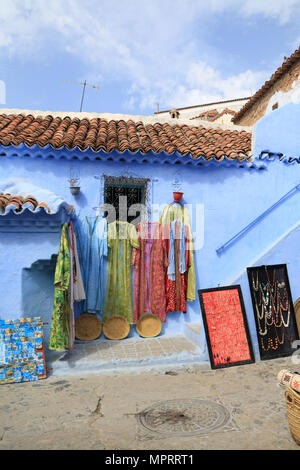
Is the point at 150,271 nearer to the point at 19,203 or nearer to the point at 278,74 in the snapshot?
the point at 19,203

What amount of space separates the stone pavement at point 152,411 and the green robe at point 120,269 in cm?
163

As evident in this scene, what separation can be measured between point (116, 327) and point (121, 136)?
418cm

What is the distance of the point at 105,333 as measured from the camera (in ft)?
24.1

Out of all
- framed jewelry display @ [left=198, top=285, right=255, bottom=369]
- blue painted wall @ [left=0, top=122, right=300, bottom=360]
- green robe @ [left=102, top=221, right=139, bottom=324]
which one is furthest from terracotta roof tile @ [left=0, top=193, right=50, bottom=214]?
framed jewelry display @ [left=198, top=285, right=255, bottom=369]

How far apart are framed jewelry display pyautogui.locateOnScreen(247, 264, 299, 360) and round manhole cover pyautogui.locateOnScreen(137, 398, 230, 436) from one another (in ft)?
6.79

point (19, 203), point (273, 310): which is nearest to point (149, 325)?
point (273, 310)

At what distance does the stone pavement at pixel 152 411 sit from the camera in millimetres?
4000

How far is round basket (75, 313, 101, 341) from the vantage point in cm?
726

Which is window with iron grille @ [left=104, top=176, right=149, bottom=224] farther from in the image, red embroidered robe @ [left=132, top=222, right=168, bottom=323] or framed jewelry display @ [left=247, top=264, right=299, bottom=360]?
framed jewelry display @ [left=247, top=264, right=299, bottom=360]

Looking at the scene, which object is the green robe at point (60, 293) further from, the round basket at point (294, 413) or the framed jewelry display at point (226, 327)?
the round basket at point (294, 413)

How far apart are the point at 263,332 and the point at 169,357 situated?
5.66ft

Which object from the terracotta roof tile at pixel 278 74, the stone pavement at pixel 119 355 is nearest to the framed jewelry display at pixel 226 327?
the stone pavement at pixel 119 355
